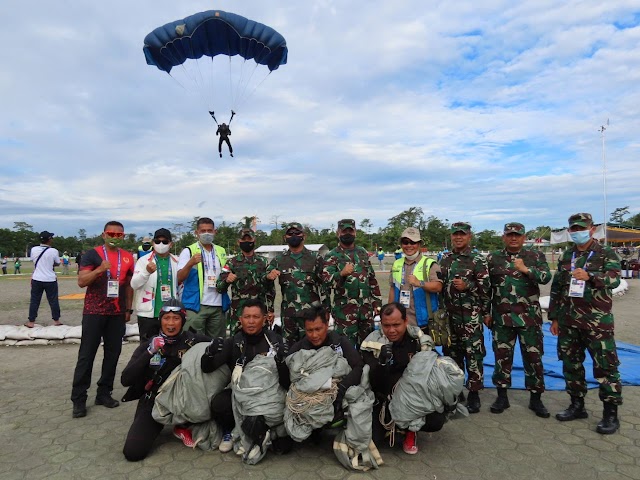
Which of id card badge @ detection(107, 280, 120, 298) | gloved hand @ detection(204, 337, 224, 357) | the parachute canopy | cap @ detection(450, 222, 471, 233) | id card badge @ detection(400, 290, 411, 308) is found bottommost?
gloved hand @ detection(204, 337, 224, 357)

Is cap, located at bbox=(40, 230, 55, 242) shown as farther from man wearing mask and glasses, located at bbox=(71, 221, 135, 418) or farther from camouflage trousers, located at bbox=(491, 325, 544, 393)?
camouflage trousers, located at bbox=(491, 325, 544, 393)

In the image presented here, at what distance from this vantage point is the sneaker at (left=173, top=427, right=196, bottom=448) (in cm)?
380

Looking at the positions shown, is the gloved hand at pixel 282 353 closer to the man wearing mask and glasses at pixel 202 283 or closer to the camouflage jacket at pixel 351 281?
the camouflage jacket at pixel 351 281

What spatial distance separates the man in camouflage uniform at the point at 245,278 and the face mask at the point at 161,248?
0.71m

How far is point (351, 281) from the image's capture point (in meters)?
4.89

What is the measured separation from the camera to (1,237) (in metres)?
72.8

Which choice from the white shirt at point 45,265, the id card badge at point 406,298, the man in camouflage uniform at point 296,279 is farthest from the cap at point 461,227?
the white shirt at point 45,265

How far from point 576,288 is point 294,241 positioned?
2979mm

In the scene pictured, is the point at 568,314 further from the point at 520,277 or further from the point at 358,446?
the point at 358,446

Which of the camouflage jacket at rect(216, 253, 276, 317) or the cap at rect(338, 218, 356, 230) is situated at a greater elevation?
the cap at rect(338, 218, 356, 230)

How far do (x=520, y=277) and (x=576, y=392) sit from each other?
1.26 m

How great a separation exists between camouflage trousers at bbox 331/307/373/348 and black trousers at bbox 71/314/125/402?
254 cm

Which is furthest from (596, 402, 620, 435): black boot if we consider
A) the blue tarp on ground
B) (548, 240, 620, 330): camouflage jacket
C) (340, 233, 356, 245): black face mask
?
(340, 233, 356, 245): black face mask

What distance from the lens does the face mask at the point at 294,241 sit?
4.99 metres
